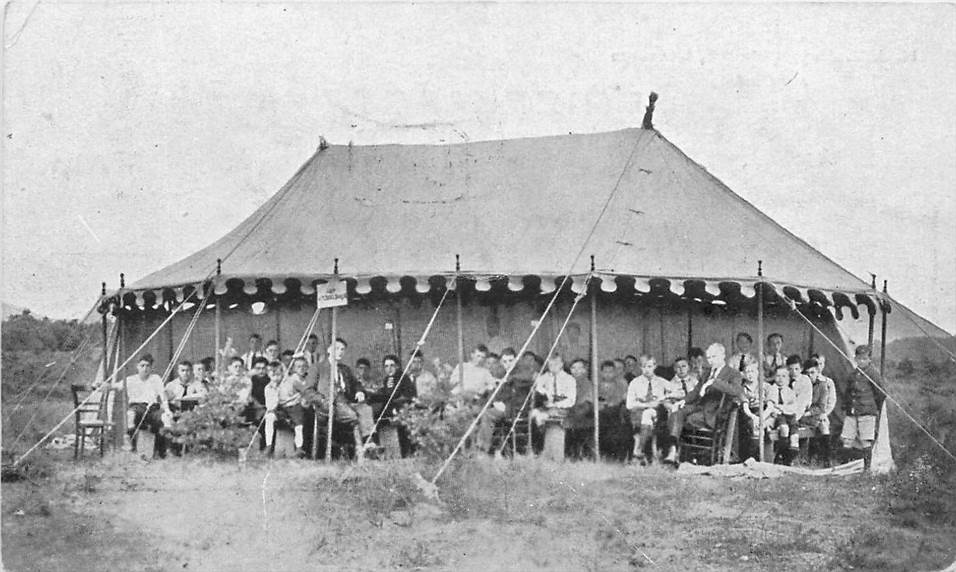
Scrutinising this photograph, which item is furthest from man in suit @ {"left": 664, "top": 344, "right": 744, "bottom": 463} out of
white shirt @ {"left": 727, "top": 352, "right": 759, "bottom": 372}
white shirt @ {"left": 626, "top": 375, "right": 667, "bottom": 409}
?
white shirt @ {"left": 727, "top": 352, "right": 759, "bottom": 372}

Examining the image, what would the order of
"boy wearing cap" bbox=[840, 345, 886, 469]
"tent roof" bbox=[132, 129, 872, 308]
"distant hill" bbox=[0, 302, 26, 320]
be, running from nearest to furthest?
"distant hill" bbox=[0, 302, 26, 320] < "boy wearing cap" bbox=[840, 345, 886, 469] < "tent roof" bbox=[132, 129, 872, 308]

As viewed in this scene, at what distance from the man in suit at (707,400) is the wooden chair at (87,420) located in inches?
219

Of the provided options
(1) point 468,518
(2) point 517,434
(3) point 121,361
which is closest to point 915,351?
(2) point 517,434

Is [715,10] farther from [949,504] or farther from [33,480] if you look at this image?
[33,480]

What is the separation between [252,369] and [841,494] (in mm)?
5857

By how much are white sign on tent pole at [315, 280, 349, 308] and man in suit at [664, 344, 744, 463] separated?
3.49m

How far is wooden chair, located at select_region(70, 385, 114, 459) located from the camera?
32.3 ft

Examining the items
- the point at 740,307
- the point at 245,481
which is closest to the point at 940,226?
the point at 740,307

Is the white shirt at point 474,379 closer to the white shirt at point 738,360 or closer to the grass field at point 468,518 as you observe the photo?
the grass field at point 468,518

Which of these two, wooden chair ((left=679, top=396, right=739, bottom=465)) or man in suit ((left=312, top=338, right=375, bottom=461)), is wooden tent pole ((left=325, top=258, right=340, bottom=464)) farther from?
wooden chair ((left=679, top=396, right=739, bottom=465))

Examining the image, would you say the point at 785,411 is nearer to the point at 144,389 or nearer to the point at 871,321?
the point at 871,321

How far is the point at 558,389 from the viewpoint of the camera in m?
10.1

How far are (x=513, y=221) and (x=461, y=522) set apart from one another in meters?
4.05

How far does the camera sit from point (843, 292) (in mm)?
10234
